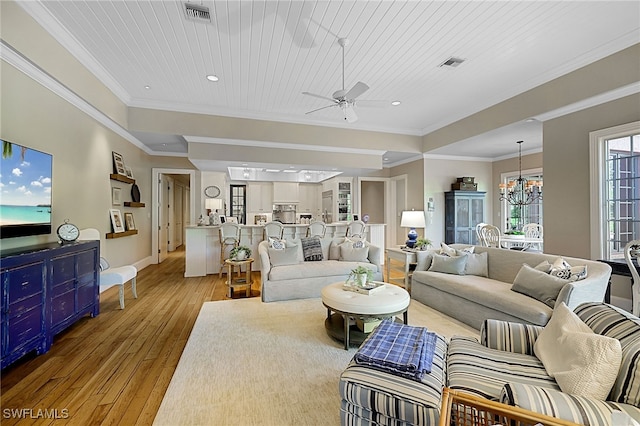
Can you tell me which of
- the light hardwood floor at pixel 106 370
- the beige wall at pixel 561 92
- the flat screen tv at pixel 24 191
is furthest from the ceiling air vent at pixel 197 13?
the beige wall at pixel 561 92

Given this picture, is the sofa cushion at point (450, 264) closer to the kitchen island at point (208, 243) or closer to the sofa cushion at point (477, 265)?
the sofa cushion at point (477, 265)

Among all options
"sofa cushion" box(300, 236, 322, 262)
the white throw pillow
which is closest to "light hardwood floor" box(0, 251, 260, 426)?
"sofa cushion" box(300, 236, 322, 262)

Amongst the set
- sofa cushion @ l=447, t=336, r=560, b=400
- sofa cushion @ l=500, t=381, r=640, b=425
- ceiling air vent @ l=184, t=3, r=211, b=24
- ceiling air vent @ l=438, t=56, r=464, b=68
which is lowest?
sofa cushion @ l=447, t=336, r=560, b=400

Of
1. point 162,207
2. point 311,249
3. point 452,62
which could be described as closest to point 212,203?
point 162,207

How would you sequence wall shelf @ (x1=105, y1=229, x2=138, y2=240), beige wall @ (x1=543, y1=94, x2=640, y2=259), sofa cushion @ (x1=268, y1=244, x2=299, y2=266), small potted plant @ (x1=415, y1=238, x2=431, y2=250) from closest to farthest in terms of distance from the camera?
beige wall @ (x1=543, y1=94, x2=640, y2=259) < sofa cushion @ (x1=268, y1=244, x2=299, y2=266) < small potted plant @ (x1=415, y1=238, x2=431, y2=250) < wall shelf @ (x1=105, y1=229, x2=138, y2=240)

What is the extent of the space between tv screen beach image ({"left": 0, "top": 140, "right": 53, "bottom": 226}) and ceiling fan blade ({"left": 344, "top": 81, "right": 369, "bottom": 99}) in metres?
3.19

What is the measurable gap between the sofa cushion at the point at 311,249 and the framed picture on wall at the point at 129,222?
3.44m

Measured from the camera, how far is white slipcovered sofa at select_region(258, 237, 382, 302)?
415 centimetres

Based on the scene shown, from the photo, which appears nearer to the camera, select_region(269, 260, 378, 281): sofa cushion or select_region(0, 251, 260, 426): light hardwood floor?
select_region(0, 251, 260, 426): light hardwood floor

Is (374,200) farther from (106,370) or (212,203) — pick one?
(106,370)

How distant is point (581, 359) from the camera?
131 cm

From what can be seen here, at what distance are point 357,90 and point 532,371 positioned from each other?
9.22 feet

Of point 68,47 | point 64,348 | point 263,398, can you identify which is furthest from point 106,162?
point 263,398

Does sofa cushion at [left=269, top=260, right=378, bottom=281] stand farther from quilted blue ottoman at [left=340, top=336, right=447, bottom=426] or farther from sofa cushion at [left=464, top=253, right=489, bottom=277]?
quilted blue ottoman at [left=340, top=336, right=447, bottom=426]
